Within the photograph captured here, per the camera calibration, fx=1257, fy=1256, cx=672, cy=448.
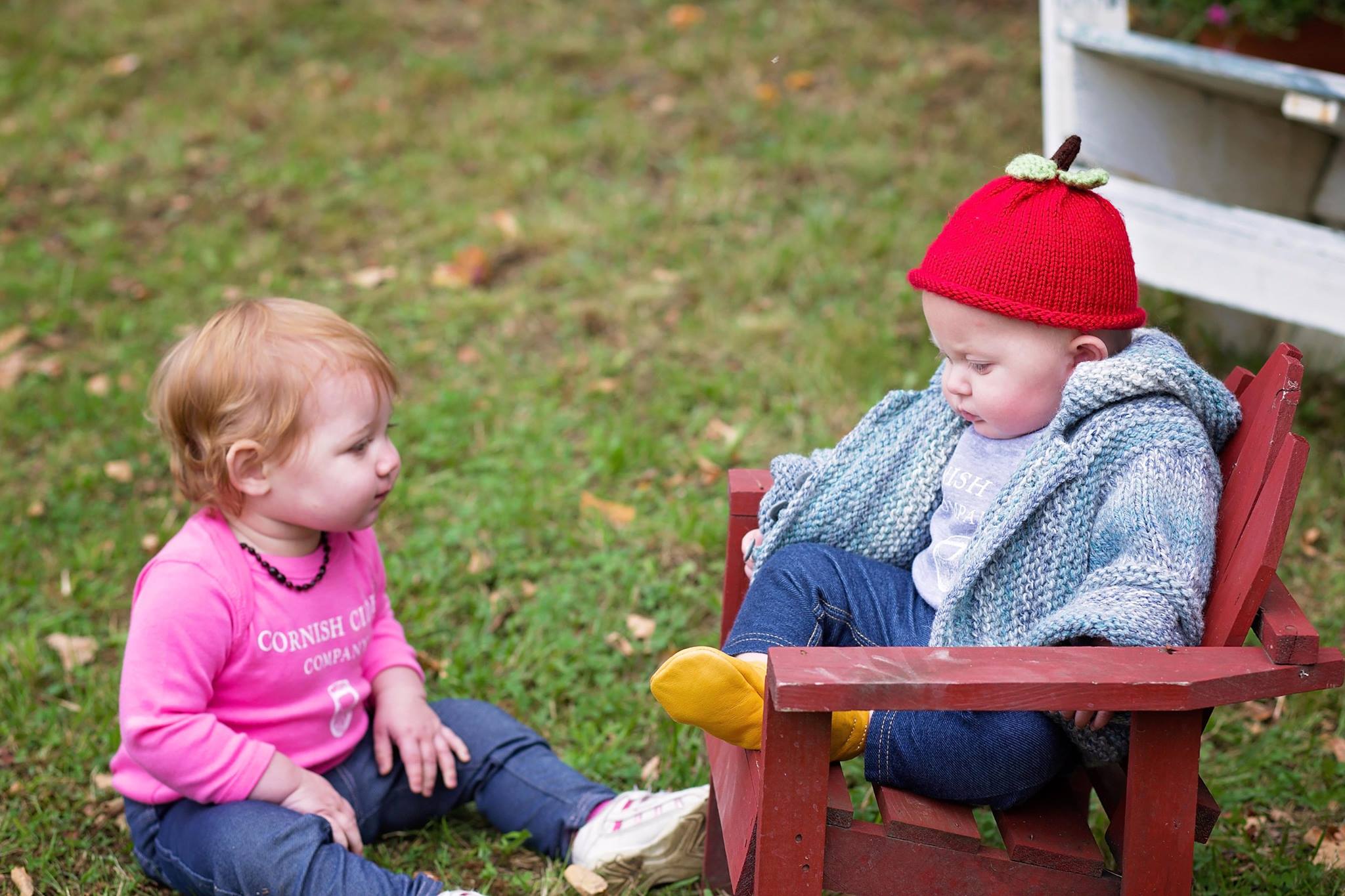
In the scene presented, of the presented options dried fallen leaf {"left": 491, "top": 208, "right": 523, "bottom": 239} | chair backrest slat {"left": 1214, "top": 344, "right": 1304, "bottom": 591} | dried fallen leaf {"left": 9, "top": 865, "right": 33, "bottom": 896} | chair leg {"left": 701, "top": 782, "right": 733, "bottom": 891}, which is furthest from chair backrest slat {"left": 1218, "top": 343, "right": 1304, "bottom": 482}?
dried fallen leaf {"left": 491, "top": 208, "right": 523, "bottom": 239}

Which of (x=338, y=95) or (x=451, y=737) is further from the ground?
(x=338, y=95)

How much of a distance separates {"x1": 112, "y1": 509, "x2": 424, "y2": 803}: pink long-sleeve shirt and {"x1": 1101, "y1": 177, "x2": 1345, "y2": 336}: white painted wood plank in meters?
2.20

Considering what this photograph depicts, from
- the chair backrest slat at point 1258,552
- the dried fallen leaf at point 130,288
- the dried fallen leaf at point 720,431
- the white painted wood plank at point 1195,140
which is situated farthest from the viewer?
the dried fallen leaf at point 130,288

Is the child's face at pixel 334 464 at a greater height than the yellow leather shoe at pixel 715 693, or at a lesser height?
greater

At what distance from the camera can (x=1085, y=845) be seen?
1.90 m

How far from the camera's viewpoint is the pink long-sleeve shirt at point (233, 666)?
219cm

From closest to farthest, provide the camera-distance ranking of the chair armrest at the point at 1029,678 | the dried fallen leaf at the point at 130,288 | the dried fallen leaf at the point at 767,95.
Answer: the chair armrest at the point at 1029,678 < the dried fallen leaf at the point at 130,288 < the dried fallen leaf at the point at 767,95

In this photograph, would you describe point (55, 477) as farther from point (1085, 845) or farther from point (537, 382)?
point (1085, 845)

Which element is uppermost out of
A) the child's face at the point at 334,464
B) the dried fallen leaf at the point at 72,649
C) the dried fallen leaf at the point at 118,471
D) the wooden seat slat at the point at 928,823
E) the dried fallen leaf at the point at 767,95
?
the child's face at the point at 334,464

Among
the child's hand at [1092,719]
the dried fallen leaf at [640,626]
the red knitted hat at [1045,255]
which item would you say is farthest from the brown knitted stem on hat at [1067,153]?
the dried fallen leaf at [640,626]

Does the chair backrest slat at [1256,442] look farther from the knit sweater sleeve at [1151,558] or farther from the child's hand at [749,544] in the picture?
the child's hand at [749,544]

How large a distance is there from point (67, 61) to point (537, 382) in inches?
167

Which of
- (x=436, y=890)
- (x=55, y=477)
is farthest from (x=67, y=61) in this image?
(x=436, y=890)

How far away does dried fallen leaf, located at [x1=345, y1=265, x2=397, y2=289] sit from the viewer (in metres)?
4.93
